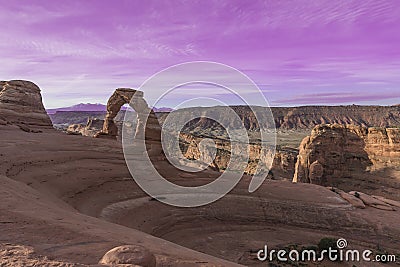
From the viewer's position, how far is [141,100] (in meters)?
26.1

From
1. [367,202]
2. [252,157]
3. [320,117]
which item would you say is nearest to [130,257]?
[367,202]

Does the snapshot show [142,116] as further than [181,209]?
Yes

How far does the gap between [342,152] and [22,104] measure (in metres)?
47.9

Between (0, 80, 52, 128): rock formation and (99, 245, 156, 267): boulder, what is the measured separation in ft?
83.6

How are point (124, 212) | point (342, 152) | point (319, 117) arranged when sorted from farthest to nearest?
point (319, 117) → point (342, 152) → point (124, 212)

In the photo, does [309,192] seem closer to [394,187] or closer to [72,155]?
[72,155]

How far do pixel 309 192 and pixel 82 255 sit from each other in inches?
873

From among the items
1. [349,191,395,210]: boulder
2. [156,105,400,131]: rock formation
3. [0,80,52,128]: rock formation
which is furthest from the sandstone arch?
[156,105,400,131]: rock formation

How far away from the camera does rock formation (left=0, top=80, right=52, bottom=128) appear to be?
86.8 feet

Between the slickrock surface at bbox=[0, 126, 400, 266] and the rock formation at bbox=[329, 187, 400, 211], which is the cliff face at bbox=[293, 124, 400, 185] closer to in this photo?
the rock formation at bbox=[329, 187, 400, 211]

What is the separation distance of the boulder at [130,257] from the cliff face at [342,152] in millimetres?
45727

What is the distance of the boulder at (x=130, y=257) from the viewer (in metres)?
4.58

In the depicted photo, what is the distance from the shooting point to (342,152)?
4856 centimetres

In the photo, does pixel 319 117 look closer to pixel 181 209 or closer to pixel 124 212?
pixel 181 209
